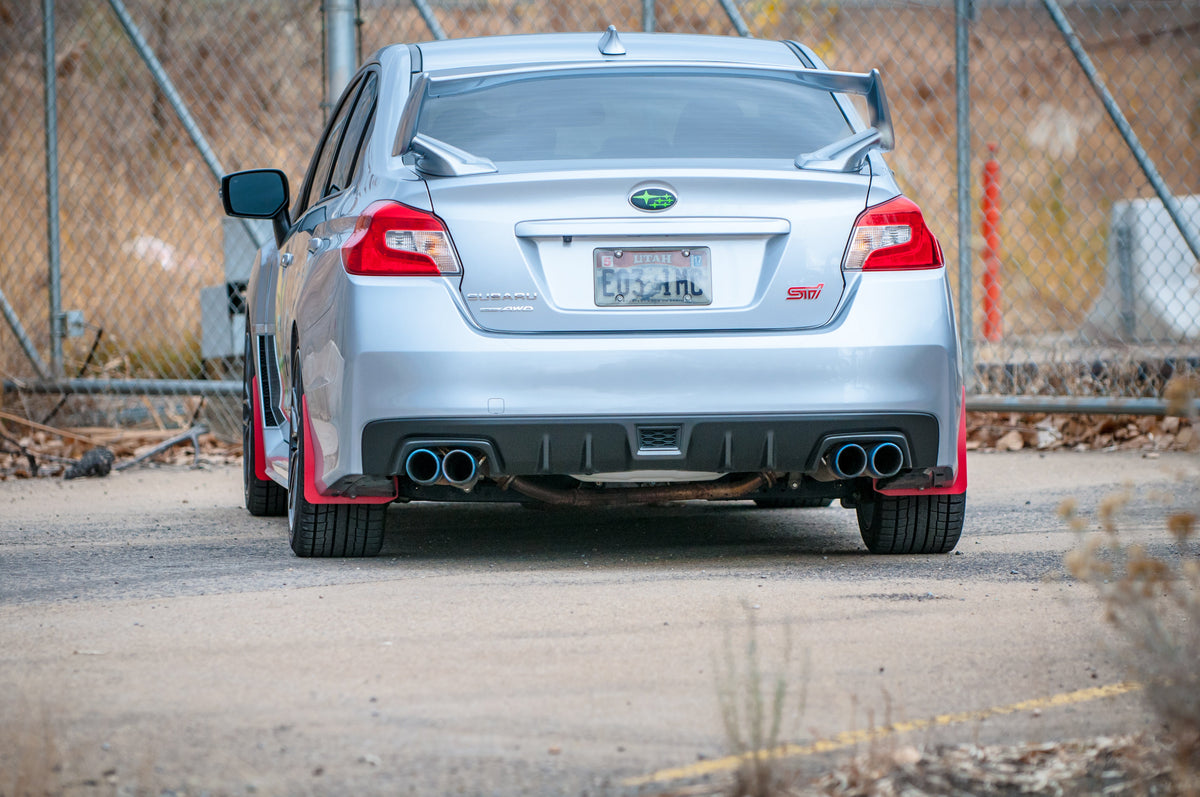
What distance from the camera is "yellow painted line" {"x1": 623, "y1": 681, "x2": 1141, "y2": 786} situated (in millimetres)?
2902

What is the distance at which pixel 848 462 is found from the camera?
16.4ft

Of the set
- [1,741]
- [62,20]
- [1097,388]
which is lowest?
[1,741]

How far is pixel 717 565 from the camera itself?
5.29 meters

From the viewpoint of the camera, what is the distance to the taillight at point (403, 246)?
4.80 meters

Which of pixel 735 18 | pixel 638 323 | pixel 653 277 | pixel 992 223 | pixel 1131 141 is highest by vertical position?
pixel 735 18

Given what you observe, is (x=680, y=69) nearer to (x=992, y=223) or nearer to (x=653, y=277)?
(x=653, y=277)

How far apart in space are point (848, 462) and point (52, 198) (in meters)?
6.90

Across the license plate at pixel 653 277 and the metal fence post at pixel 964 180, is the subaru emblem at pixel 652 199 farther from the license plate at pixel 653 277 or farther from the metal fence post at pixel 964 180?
the metal fence post at pixel 964 180

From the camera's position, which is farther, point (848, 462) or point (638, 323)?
point (848, 462)

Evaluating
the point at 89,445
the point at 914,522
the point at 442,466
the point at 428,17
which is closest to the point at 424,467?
the point at 442,466

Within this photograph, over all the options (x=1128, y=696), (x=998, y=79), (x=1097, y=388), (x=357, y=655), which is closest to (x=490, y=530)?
(x=357, y=655)

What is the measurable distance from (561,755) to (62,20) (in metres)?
18.0

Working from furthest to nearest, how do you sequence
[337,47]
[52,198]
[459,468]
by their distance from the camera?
[52,198] → [337,47] → [459,468]

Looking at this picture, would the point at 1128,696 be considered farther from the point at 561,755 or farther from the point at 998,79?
the point at 998,79
